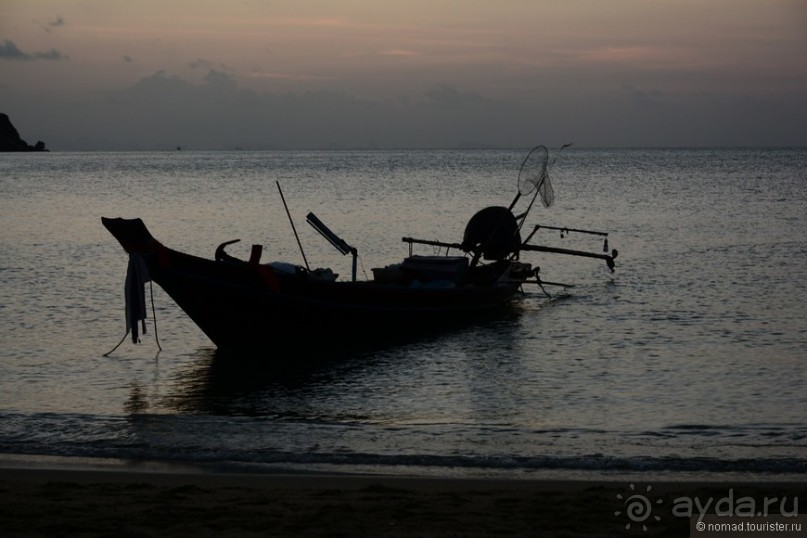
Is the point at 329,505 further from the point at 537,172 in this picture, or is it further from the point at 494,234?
the point at 537,172

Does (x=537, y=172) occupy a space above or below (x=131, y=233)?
above

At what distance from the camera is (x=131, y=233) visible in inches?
565

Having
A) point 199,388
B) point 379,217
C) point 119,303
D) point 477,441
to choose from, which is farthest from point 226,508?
point 379,217

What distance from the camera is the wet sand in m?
6.79

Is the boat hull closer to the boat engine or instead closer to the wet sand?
the boat engine

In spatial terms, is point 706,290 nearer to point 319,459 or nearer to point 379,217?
point 319,459

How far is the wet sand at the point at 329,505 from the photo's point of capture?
6.79 m

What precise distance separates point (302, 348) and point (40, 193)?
197 feet

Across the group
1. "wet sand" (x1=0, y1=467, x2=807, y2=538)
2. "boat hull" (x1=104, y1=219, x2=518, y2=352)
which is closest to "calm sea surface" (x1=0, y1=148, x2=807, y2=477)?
"boat hull" (x1=104, y1=219, x2=518, y2=352)

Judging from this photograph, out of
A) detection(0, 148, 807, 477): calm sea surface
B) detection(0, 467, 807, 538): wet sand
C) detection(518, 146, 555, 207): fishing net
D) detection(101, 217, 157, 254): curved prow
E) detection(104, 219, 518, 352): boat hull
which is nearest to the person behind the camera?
detection(0, 467, 807, 538): wet sand

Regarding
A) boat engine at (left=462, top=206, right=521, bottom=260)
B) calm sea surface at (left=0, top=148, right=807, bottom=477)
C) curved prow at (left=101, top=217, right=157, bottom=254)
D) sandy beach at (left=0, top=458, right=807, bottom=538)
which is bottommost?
calm sea surface at (left=0, top=148, right=807, bottom=477)

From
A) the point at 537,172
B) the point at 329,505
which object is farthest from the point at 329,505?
the point at 537,172

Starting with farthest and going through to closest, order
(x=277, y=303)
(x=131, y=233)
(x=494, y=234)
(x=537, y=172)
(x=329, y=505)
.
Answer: (x=494, y=234), (x=537, y=172), (x=277, y=303), (x=131, y=233), (x=329, y=505)

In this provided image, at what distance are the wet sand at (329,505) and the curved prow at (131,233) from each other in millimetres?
5968
